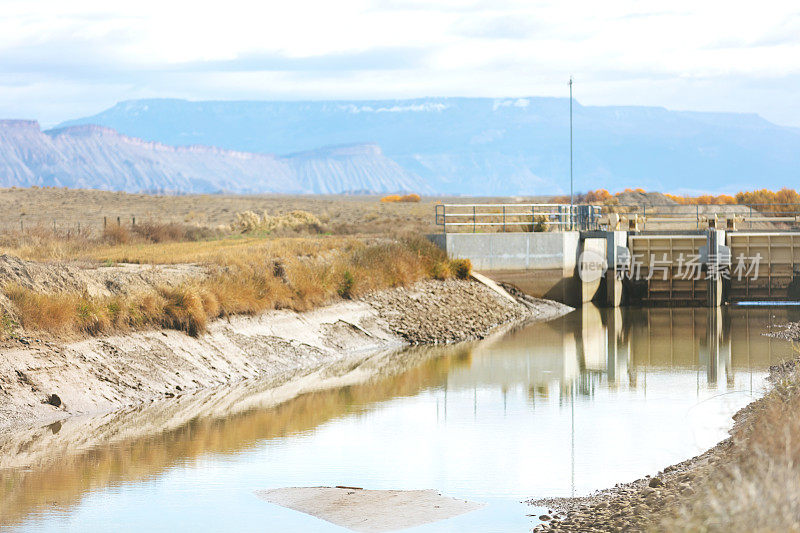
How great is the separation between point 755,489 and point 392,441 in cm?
880

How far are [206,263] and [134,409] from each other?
834cm

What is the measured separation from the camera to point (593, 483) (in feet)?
44.5

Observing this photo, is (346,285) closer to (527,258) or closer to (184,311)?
(184,311)

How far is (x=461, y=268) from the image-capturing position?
36.6 metres

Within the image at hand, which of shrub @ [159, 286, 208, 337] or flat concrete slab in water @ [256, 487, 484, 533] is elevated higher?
shrub @ [159, 286, 208, 337]

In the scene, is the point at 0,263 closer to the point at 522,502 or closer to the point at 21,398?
the point at 21,398

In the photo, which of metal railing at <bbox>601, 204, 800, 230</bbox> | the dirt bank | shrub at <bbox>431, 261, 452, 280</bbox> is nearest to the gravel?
the dirt bank

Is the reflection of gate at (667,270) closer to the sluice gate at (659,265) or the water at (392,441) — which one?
the sluice gate at (659,265)

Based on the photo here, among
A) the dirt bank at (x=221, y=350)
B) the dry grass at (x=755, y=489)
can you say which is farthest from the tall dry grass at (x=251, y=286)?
the dry grass at (x=755, y=489)

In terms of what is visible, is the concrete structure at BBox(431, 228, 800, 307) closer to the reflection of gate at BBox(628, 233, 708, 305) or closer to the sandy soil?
the reflection of gate at BBox(628, 233, 708, 305)

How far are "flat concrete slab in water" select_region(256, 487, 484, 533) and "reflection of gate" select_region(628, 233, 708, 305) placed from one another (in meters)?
29.1

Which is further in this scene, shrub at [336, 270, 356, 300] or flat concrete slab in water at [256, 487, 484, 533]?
shrub at [336, 270, 356, 300]

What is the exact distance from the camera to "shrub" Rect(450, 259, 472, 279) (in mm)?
36344

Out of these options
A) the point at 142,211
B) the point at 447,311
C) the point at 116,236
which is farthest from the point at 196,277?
the point at 142,211
